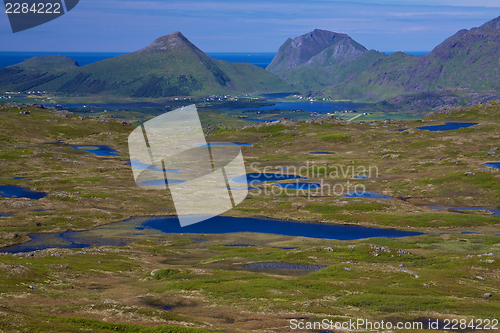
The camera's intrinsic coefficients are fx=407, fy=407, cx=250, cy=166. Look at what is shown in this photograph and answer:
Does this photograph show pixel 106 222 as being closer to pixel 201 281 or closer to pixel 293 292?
pixel 201 281

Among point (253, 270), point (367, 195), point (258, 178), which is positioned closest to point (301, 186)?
point (258, 178)

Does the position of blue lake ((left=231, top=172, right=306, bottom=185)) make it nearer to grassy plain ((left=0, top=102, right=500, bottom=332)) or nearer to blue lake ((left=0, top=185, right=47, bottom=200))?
grassy plain ((left=0, top=102, right=500, bottom=332))

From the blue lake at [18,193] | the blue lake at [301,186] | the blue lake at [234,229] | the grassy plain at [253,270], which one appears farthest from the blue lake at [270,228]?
the blue lake at [18,193]

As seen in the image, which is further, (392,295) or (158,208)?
(158,208)

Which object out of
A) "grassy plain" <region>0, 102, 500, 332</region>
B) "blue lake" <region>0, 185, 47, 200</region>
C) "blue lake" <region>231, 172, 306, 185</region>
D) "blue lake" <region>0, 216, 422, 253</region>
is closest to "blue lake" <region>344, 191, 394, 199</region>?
"grassy plain" <region>0, 102, 500, 332</region>

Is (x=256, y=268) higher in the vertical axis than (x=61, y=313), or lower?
lower

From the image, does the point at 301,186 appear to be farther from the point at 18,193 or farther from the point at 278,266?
the point at 18,193

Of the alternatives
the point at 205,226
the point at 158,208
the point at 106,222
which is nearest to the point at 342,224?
the point at 205,226

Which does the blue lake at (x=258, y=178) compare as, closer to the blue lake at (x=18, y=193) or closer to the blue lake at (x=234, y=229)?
the blue lake at (x=234, y=229)
